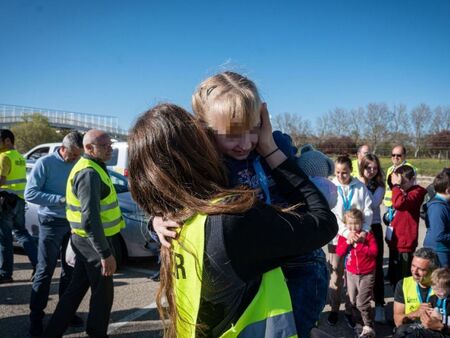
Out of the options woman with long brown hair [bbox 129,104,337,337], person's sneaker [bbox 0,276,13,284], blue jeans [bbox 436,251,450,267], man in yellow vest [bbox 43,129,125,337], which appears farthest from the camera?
person's sneaker [bbox 0,276,13,284]

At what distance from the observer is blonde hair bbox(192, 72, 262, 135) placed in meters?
1.02

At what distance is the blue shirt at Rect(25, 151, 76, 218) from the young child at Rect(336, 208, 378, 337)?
3106 millimetres

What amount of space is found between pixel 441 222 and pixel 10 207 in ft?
17.6

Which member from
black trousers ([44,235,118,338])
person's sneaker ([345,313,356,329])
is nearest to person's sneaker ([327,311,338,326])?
person's sneaker ([345,313,356,329])

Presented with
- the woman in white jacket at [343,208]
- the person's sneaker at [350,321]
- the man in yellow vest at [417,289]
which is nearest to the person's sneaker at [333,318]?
the woman in white jacket at [343,208]

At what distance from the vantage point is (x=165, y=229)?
1129 millimetres

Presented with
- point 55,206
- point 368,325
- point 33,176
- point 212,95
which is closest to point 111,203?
point 55,206

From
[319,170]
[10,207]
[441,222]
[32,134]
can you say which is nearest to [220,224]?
[319,170]

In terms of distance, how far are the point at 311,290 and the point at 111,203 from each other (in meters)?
2.47

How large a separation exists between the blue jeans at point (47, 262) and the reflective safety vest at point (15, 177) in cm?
179

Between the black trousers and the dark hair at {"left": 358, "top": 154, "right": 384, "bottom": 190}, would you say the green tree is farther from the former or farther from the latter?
the dark hair at {"left": 358, "top": 154, "right": 384, "bottom": 190}

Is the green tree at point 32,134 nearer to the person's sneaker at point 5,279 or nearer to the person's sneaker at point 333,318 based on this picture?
the person's sneaker at point 5,279

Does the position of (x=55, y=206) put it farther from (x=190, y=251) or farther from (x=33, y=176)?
(x=190, y=251)

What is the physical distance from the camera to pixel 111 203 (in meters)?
3.23
